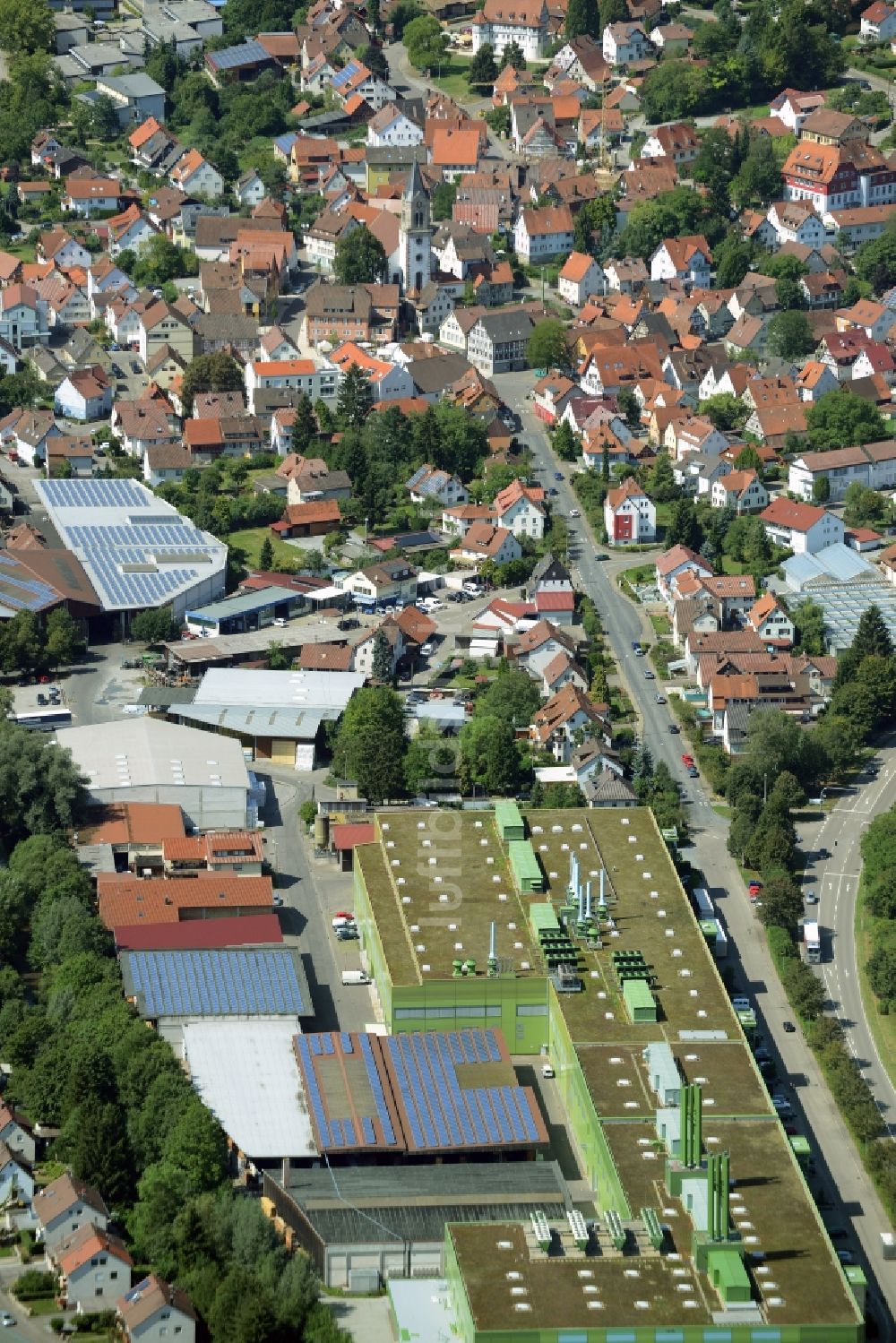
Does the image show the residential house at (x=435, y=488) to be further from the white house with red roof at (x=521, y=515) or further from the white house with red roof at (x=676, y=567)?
the white house with red roof at (x=676, y=567)

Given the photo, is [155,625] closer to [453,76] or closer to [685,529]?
[685,529]

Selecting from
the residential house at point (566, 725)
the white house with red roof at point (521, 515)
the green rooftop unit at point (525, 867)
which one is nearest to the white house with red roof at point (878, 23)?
the white house with red roof at point (521, 515)

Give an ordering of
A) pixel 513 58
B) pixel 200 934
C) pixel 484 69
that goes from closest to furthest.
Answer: pixel 200 934
pixel 484 69
pixel 513 58

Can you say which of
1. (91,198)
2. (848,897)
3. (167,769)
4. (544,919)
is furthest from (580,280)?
(544,919)

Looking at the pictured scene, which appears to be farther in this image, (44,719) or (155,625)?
(155,625)

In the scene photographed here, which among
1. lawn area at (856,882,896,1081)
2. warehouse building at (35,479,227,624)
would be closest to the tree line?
warehouse building at (35,479,227,624)

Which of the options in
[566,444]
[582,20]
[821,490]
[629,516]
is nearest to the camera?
[629,516]
